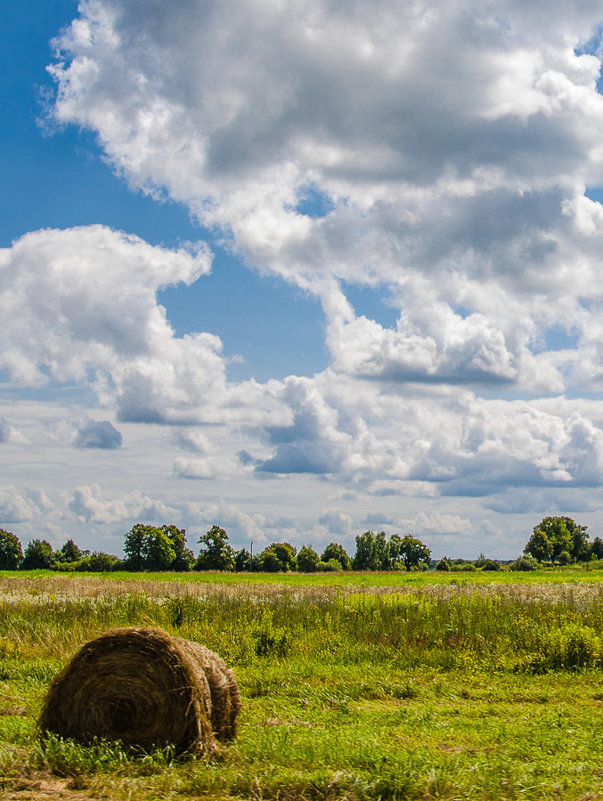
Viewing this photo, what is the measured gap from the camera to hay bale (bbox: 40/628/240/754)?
28.1 feet

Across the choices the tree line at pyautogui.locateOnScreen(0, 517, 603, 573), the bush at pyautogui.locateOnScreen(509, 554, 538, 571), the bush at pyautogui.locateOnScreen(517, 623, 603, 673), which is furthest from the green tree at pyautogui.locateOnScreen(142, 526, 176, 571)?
the bush at pyautogui.locateOnScreen(517, 623, 603, 673)

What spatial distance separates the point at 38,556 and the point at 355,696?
122485 millimetres

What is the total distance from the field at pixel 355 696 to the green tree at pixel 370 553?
98759 mm

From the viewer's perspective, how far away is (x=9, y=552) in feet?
423

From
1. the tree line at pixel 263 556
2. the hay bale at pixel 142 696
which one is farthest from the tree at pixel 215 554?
the hay bale at pixel 142 696

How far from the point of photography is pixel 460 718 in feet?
34.3

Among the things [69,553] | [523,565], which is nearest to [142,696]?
[523,565]

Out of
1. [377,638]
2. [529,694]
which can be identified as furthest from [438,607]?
[529,694]

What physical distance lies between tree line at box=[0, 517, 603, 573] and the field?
92.4 metres

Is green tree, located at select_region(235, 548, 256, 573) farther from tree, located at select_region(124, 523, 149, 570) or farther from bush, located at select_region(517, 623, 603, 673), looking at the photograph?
bush, located at select_region(517, 623, 603, 673)

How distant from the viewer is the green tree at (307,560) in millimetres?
125562

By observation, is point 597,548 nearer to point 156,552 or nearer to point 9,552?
point 156,552

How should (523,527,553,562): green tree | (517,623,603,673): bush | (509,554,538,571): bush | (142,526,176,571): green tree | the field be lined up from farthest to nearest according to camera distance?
1. (523,527,553,562): green tree
2. (142,526,176,571): green tree
3. (509,554,538,571): bush
4. (517,623,603,673): bush
5. the field

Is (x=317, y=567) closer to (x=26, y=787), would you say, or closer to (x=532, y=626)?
(x=532, y=626)
